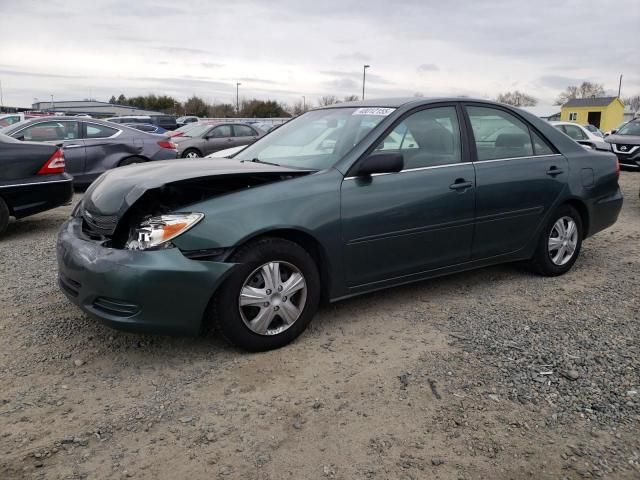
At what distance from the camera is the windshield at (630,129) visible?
51.5 ft

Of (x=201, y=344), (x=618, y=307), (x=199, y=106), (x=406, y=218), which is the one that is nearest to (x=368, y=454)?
(x=201, y=344)

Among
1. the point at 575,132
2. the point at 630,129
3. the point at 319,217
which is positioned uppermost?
the point at 630,129

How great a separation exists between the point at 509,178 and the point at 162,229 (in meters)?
2.77

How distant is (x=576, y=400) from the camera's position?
296 centimetres

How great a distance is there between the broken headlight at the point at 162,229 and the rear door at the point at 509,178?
2240 mm

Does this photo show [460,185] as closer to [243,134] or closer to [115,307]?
[115,307]

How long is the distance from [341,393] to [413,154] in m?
1.88

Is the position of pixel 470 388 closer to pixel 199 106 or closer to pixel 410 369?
pixel 410 369

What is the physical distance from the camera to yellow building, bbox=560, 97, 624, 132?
55125 mm

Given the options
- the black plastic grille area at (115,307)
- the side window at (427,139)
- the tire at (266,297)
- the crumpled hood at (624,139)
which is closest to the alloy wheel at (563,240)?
the side window at (427,139)

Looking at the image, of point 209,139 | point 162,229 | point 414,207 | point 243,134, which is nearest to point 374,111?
point 414,207

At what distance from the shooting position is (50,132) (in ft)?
32.7

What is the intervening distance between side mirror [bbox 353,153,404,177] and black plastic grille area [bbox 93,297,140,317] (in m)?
1.63

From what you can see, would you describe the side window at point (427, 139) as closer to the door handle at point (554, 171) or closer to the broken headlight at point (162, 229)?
the door handle at point (554, 171)
